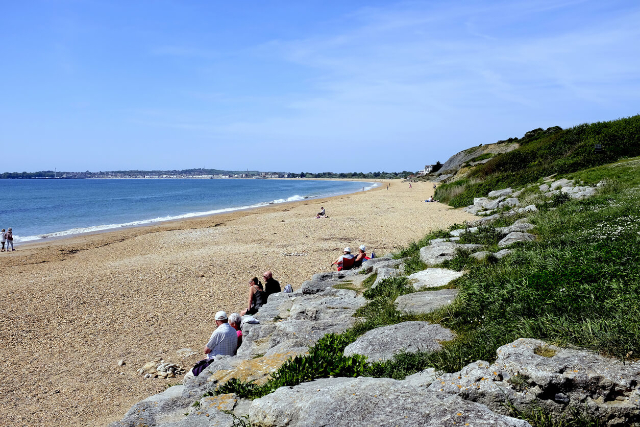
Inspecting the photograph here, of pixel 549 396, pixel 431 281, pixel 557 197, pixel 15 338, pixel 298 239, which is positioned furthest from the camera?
pixel 298 239

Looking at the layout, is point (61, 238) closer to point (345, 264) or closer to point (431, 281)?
point (345, 264)

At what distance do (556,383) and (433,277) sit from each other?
4037 mm

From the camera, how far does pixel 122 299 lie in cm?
1256

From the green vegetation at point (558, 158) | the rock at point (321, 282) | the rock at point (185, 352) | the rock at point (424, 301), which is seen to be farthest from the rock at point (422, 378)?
the green vegetation at point (558, 158)

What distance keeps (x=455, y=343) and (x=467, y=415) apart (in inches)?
57.2

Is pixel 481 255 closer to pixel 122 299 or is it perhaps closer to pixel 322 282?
pixel 322 282

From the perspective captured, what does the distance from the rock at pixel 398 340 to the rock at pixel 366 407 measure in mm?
881

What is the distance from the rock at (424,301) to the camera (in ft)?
18.6

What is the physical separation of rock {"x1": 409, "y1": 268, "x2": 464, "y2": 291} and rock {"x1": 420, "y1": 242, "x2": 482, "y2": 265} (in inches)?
22.1

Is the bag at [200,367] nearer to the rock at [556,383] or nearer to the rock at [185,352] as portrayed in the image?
the rock at [185,352]

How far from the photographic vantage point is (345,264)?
11.9 m

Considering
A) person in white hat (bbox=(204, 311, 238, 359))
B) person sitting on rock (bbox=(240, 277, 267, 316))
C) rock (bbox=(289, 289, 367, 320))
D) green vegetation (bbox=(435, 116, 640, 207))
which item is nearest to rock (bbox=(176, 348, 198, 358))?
person sitting on rock (bbox=(240, 277, 267, 316))

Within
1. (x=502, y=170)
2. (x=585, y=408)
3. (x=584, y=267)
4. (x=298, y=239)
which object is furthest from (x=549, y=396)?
(x=502, y=170)

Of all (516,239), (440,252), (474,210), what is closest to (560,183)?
(474,210)
